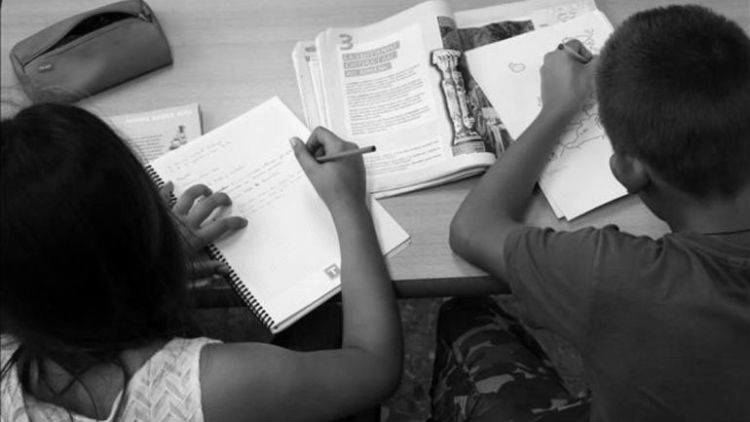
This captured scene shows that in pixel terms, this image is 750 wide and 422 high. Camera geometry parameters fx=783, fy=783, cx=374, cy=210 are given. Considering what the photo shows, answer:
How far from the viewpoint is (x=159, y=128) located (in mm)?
996

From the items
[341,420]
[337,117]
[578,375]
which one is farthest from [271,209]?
[578,375]

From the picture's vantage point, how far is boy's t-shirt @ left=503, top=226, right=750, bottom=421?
2.43 ft

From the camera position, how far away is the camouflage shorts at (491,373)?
3.22 ft

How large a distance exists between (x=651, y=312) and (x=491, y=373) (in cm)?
31

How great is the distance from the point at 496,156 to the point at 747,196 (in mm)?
288

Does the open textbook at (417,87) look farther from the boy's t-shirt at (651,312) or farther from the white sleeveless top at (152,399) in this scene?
the white sleeveless top at (152,399)

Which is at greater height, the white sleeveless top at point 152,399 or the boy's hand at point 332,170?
the boy's hand at point 332,170

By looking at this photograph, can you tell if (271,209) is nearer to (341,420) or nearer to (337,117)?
(337,117)

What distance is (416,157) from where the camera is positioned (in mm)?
944

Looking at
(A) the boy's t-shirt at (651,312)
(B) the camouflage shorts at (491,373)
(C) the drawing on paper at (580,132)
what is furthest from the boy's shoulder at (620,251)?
(B) the camouflage shorts at (491,373)

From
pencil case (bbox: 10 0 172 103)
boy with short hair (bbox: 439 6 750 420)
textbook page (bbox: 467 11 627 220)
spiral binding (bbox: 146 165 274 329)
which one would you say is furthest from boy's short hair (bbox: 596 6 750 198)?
pencil case (bbox: 10 0 172 103)

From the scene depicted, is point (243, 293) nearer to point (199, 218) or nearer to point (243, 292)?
point (243, 292)

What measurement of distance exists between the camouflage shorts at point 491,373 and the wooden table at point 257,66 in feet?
0.57

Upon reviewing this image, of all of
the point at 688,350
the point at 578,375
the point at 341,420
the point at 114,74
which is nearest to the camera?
the point at 688,350
